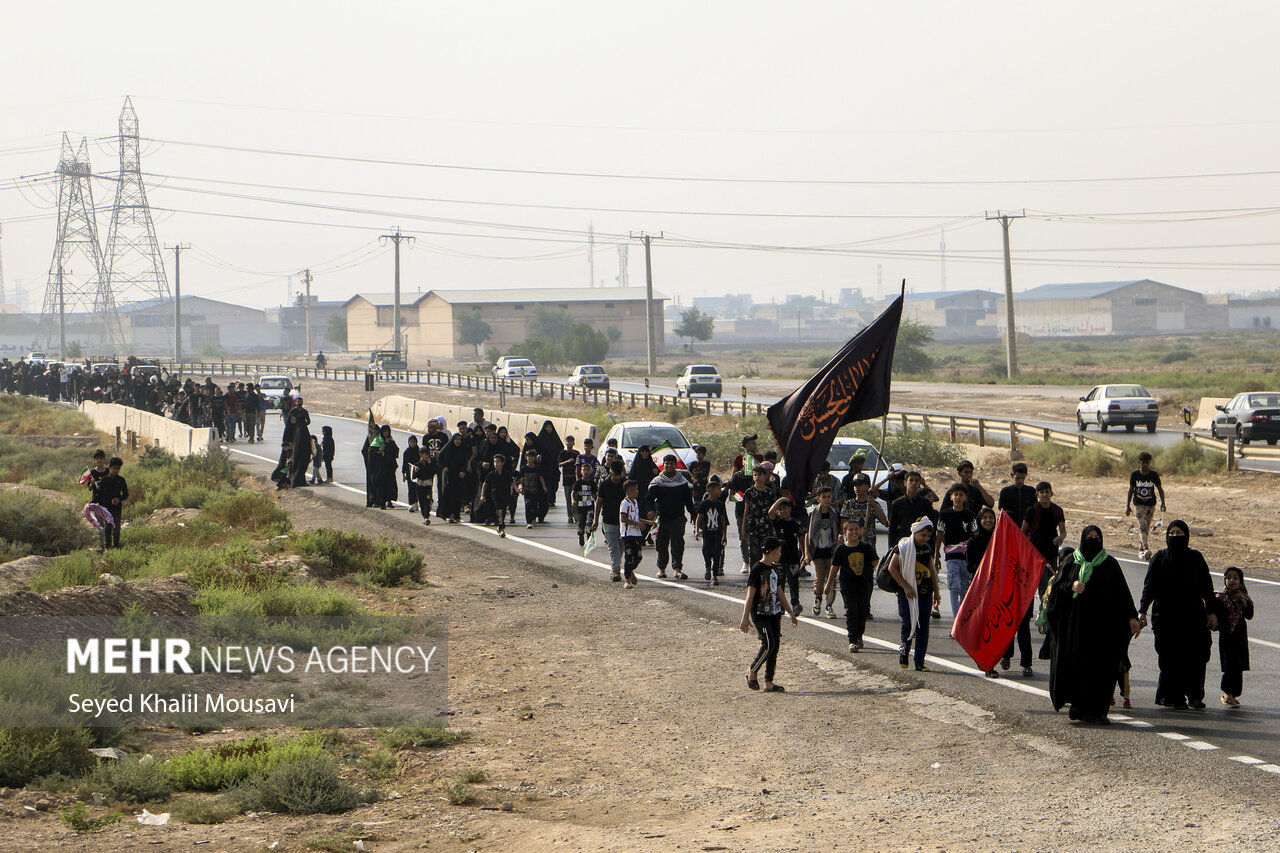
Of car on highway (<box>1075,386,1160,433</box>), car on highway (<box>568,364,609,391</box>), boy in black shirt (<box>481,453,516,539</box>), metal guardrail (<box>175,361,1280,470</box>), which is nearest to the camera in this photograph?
boy in black shirt (<box>481,453,516,539</box>)

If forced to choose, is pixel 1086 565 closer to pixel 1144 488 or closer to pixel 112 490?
pixel 1144 488

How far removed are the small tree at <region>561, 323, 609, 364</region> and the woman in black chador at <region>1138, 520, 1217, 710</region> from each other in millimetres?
95318

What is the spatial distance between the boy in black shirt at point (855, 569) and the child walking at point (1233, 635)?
303cm

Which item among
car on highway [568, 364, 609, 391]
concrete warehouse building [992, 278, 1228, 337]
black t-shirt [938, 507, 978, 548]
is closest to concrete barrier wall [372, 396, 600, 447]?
car on highway [568, 364, 609, 391]

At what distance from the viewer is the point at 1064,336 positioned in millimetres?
195875

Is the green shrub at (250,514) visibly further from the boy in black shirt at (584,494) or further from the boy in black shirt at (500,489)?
the boy in black shirt at (584,494)

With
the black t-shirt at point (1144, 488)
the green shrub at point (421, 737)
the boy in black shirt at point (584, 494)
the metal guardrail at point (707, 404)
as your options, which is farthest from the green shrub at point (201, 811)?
the metal guardrail at point (707, 404)

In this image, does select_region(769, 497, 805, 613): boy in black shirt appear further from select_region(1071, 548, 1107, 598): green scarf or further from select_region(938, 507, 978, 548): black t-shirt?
select_region(1071, 548, 1107, 598): green scarf

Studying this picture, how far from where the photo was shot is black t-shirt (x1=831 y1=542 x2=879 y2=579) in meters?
11.8

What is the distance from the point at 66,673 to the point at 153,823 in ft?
10.3

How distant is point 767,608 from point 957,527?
2.48 m

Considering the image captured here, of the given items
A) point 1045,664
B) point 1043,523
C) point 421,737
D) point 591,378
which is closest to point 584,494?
point 1043,523

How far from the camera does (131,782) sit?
8359 mm

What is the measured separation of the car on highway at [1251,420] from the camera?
112ft
